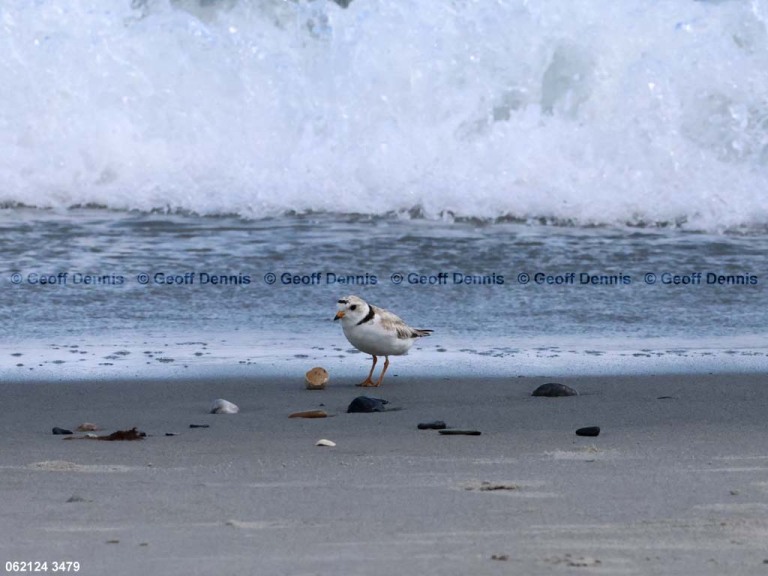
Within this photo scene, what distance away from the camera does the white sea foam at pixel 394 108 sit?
35.5 feet

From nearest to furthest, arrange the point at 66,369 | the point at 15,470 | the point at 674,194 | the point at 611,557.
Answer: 1. the point at 611,557
2. the point at 15,470
3. the point at 66,369
4. the point at 674,194

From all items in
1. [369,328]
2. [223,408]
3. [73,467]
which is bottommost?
[223,408]

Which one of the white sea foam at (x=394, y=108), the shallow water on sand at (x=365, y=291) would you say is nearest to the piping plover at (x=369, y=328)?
the shallow water on sand at (x=365, y=291)

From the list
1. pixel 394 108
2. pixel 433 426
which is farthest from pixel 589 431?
pixel 394 108

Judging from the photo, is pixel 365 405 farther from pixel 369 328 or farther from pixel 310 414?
pixel 369 328

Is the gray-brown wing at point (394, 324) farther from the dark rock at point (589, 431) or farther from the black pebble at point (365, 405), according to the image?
the dark rock at point (589, 431)

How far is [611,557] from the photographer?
10.0ft

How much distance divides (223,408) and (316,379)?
554 mm

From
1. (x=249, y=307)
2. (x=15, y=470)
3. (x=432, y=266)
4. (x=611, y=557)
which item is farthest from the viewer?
(x=432, y=266)

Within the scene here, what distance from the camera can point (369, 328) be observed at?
19.2ft

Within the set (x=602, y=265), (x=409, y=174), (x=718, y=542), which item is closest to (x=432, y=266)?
(x=602, y=265)

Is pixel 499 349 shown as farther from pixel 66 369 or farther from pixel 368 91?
pixel 368 91

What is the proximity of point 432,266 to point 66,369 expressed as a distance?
9.97 feet

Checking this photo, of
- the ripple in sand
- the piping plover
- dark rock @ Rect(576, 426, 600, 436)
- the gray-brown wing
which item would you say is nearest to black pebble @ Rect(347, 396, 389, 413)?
the piping plover
